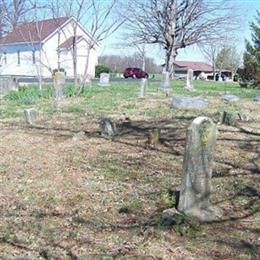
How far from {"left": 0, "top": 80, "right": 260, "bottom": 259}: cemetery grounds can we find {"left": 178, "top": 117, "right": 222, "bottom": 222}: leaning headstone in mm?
231

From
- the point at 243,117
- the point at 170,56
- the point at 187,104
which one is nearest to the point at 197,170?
the point at 243,117

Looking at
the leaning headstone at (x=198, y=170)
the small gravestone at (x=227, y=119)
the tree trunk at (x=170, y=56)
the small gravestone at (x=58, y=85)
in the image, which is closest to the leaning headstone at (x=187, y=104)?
the small gravestone at (x=227, y=119)

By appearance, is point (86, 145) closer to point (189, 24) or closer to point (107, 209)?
point (107, 209)

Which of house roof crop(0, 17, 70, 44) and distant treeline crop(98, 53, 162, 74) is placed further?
distant treeline crop(98, 53, 162, 74)

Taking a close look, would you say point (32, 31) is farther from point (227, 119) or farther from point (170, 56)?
point (227, 119)

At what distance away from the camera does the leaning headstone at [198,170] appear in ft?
13.6

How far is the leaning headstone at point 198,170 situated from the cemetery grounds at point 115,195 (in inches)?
9.1

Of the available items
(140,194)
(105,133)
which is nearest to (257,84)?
(105,133)

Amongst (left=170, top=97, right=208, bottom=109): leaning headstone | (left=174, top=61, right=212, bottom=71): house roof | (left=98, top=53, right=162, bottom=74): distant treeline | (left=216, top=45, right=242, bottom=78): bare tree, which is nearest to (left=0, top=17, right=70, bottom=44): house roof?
(left=170, top=97, right=208, bottom=109): leaning headstone

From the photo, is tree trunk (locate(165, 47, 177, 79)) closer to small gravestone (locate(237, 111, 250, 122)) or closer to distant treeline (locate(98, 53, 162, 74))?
small gravestone (locate(237, 111, 250, 122))

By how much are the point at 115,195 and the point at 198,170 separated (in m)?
1.06

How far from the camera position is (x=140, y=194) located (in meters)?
4.78

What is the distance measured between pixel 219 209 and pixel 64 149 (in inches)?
128

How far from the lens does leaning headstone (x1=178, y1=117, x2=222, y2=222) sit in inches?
164
